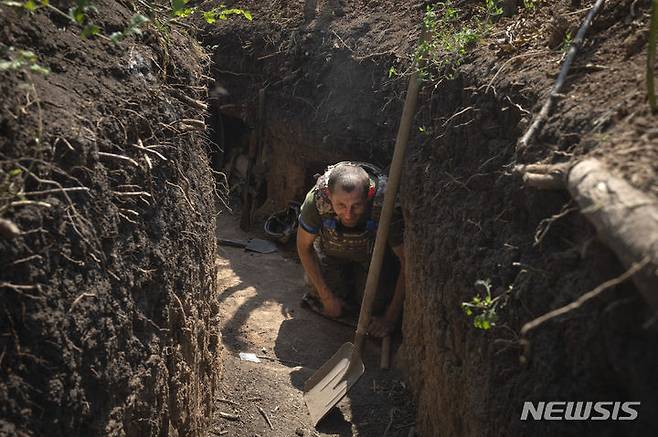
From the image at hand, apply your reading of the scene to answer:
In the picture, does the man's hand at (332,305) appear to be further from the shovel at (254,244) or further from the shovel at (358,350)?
the shovel at (254,244)

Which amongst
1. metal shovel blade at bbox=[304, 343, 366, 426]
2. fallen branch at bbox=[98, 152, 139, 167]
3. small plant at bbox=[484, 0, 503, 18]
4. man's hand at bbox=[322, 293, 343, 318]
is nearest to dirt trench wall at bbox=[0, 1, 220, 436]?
fallen branch at bbox=[98, 152, 139, 167]

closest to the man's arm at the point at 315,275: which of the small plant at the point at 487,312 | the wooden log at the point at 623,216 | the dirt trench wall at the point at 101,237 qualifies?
the dirt trench wall at the point at 101,237

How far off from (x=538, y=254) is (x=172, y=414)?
191 cm

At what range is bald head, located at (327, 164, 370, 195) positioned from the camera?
504 centimetres

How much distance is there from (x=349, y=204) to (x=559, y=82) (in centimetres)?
212

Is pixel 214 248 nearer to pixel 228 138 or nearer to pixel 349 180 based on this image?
pixel 349 180

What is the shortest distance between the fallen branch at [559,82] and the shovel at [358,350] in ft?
4.22

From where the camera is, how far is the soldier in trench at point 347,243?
5148 millimetres

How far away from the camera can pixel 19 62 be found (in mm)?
2502

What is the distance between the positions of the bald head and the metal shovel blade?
1141 mm

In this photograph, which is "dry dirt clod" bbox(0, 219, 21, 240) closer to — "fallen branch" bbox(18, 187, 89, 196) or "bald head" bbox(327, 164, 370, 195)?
"fallen branch" bbox(18, 187, 89, 196)

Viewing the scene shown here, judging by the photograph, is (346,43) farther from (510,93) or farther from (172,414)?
(172,414)

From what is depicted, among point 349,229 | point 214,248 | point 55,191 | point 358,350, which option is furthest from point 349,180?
point 55,191

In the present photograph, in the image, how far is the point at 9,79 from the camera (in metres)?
2.64
